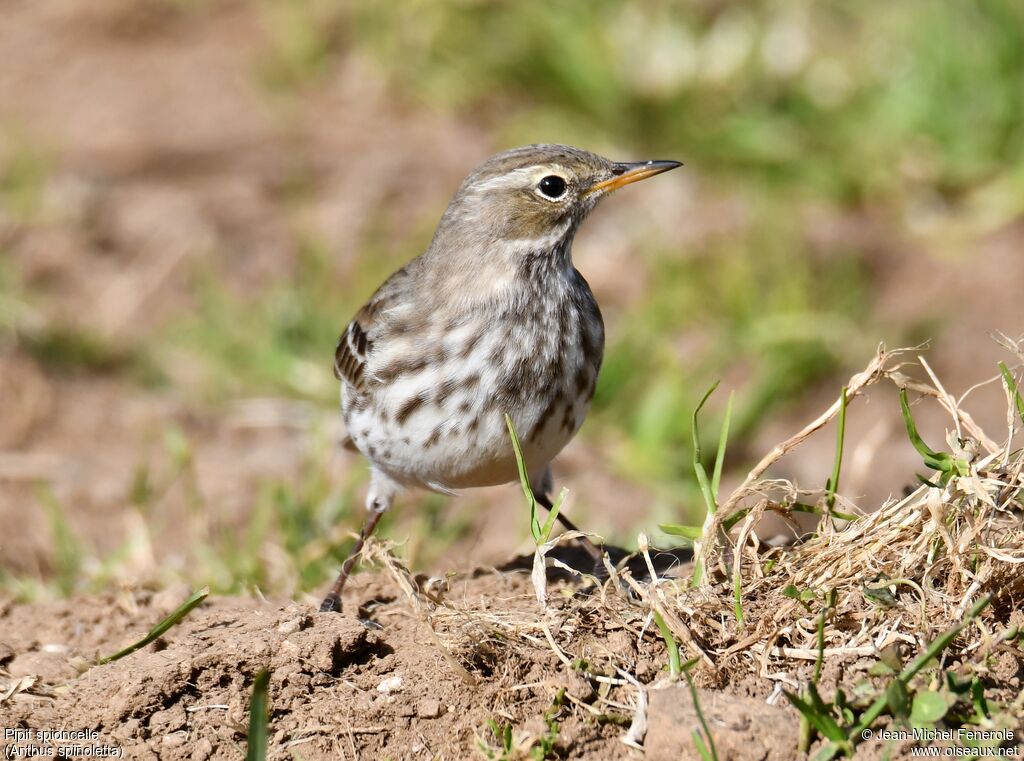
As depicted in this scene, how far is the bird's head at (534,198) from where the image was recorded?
4.77 metres

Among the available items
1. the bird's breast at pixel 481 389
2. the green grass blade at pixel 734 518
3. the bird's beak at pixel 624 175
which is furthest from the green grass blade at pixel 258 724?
the bird's beak at pixel 624 175

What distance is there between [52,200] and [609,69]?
385 centimetres

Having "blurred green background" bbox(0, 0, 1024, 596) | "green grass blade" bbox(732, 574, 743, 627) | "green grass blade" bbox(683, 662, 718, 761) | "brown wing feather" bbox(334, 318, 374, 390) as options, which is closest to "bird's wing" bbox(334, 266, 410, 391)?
"brown wing feather" bbox(334, 318, 374, 390)

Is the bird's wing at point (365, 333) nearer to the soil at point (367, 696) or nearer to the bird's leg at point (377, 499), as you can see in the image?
the bird's leg at point (377, 499)

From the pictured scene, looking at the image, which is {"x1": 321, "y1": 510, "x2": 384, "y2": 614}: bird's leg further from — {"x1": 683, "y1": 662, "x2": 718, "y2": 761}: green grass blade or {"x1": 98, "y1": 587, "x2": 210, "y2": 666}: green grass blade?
{"x1": 683, "y1": 662, "x2": 718, "y2": 761}: green grass blade

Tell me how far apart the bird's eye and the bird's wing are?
61cm

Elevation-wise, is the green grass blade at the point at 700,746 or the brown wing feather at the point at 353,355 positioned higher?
Result: the brown wing feather at the point at 353,355

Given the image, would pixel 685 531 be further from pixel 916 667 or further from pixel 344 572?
pixel 344 572

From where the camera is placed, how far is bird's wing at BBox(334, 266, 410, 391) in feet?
15.8

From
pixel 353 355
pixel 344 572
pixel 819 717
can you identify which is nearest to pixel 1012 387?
pixel 819 717

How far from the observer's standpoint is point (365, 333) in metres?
4.91

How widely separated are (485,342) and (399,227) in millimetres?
4718

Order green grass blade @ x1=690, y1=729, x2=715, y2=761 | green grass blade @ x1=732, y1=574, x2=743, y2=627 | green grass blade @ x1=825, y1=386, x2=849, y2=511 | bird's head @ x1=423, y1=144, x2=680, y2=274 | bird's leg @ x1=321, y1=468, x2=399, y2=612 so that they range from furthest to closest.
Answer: bird's leg @ x1=321, y1=468, x2=399, y2=612, bird's head @ x1=423, y1=144, x2=680, y2=274, green grass blade @ x1=825, y1=386, x2=849, y2=511, green grass blade @ x1=732, y1=574, x2=743, y2=627, green grass blade @ x1=690, y1=729, x2=715, y2=761

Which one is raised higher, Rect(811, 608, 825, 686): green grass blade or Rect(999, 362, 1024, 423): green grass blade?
Rect(999, 362, 1024, 423): green grass blade
